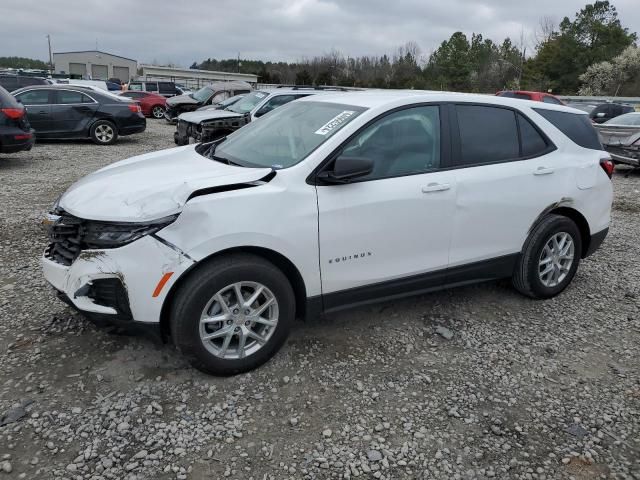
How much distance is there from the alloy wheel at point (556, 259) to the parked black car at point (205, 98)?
15.9 m

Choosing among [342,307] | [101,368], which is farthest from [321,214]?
[101,368]

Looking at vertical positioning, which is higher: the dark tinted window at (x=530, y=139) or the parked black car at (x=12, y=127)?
the parked black car at (x=12, y=127)

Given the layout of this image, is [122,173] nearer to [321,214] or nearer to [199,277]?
[199,277]

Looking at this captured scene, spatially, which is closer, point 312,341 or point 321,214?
point 321,214

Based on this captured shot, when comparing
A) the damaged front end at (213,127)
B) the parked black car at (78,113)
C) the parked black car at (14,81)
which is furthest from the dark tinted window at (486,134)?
the parked black car at (14,81)

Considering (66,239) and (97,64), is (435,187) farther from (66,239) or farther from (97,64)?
(97,64)

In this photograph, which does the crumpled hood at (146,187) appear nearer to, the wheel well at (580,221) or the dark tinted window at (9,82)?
the wheel well at (580,221)

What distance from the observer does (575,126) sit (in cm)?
457

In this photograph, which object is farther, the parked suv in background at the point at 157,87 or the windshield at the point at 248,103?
the parked suv in background at the point at 157,87

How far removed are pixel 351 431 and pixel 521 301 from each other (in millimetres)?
2394

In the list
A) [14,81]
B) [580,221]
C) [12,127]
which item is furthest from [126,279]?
[14,81]

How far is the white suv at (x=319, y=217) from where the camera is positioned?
295cm

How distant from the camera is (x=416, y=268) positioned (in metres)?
3.70

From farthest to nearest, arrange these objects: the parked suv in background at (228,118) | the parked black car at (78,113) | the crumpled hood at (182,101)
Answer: the crumpled hood at (182,101), the parked black car at (78,113), the parked suv in background at (228,118)
